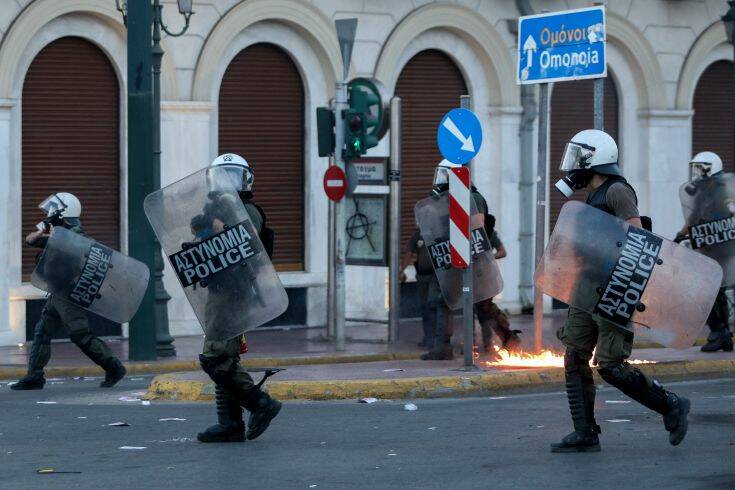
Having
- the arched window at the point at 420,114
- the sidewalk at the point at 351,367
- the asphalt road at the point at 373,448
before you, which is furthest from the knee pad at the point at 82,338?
the arched window at the point at 420,114

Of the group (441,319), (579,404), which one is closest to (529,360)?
(441,319)

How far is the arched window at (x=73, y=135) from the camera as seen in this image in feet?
63.3

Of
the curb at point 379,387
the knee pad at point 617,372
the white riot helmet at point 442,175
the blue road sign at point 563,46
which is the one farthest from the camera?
the white riot helmet at point 442,175

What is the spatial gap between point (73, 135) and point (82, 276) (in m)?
5.76

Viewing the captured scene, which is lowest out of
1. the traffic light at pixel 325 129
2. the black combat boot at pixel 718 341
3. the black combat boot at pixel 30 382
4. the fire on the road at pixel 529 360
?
the black combat boot at pixel 30 382

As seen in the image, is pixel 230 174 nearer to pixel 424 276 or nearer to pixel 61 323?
pixel 61 323

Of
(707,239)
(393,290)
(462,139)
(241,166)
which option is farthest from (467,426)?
(393,290)

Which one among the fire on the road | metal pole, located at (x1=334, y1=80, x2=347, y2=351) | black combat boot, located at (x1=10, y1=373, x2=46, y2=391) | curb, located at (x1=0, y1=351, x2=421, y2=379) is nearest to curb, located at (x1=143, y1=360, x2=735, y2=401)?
the fire on the road

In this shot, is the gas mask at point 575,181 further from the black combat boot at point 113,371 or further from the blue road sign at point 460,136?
the black combat boot at point 113,371

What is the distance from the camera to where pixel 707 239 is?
16.5 m

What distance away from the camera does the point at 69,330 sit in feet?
46.6

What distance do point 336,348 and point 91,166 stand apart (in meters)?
3.84

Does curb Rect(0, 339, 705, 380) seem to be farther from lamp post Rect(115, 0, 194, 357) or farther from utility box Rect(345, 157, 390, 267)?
utility box Rect(345, 157, 390, 267)

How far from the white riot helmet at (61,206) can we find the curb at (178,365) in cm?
245
